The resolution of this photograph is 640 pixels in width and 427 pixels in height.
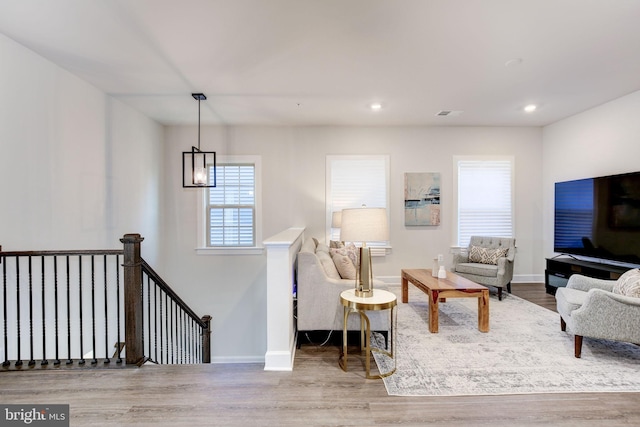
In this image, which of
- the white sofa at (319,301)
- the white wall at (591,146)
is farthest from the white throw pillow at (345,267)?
the white wall at (591,146)

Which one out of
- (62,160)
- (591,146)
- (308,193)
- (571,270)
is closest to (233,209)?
(308,193)

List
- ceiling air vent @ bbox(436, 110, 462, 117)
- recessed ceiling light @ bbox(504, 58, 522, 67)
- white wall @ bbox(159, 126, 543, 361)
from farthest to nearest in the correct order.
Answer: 1. white wall @ bbox(159, 126, 543, 361)
2. ceiling air vent @ bbox(436, 110, 462, 117)
3. recessed ceiling light @ bbox(504, 58, 522, 67)

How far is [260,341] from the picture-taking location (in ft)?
16.5

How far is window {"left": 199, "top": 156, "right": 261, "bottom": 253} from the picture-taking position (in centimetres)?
517

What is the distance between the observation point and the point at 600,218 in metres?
3.93

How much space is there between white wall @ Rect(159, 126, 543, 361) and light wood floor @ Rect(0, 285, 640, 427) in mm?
2744

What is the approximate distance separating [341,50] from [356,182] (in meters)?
2.65

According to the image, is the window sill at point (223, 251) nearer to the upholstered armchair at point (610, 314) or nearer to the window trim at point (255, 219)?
the window trim at point (255, 219)

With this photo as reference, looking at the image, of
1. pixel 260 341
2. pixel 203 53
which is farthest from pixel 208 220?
pixel 203 53

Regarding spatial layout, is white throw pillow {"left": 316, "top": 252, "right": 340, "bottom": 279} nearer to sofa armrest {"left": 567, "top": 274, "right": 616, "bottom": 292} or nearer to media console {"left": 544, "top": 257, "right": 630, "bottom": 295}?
sofa armrest {"left": 567, "top": 274, "right": 616, "bottom": 292}

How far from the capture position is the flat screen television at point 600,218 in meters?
3.59

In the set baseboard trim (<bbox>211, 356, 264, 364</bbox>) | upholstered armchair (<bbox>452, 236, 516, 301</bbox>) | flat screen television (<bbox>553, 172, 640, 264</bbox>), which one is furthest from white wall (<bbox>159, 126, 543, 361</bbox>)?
flat screen television (<bbox>553, 172, 640, 264</bbox>)

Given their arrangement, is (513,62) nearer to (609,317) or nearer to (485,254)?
(609,317)

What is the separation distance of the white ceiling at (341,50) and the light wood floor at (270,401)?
2731 millimetres
